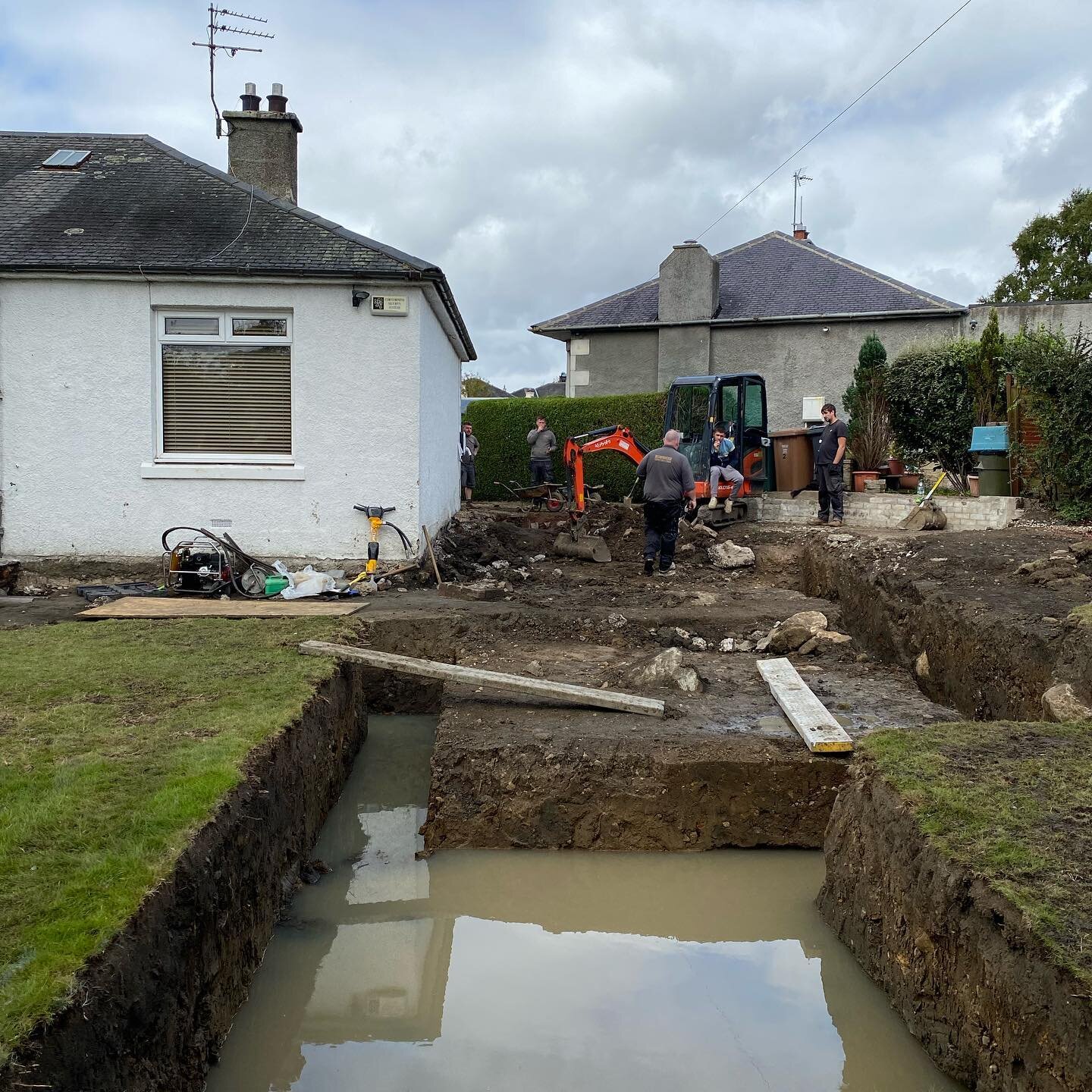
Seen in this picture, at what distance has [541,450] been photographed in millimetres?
21156

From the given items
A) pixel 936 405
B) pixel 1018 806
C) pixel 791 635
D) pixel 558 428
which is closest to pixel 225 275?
pixel 791 635

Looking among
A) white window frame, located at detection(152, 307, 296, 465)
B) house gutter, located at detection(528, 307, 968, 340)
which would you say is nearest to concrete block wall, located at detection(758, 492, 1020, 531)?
house gutter, located at detection(528, 307, 968, 340)

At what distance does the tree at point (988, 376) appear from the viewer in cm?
1591

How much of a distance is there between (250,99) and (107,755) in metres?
12.0

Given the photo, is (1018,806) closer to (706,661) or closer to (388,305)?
(706,661)

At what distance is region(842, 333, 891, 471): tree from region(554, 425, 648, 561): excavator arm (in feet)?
14.9

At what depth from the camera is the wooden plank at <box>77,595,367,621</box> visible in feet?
29.5

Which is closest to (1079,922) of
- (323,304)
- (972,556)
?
(972,556)

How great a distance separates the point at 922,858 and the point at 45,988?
3207mm

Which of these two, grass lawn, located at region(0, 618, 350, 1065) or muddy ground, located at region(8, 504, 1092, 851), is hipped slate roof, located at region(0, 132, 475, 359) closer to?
muddy ground, located at region(8, 504, 1092, 851)

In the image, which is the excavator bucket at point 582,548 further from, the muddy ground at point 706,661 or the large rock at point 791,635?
the large rock at point 791,635

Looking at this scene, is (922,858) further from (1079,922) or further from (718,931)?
(718,931)

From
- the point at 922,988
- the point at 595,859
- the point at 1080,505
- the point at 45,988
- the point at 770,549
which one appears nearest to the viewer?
the point at 45,988

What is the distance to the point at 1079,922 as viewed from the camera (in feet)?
10.5
